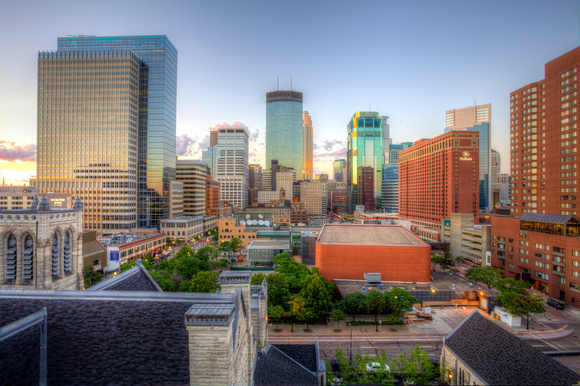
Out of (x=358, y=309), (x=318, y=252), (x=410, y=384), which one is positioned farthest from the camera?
(x=318, y=252)

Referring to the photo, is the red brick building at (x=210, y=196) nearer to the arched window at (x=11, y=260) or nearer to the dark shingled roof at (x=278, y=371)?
the arched window at (x=11, y=260)

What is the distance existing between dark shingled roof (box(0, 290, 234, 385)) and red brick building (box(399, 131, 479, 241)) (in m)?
109

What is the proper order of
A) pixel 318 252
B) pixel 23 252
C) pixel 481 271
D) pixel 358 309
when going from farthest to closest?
pixel 318 252
pixel 481 271
pixel 358 309
pixel 23 252

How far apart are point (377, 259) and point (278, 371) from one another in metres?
40.7

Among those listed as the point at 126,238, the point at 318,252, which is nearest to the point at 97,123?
the point at 126,238

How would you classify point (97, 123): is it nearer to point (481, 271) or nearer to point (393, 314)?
point (393, 314)

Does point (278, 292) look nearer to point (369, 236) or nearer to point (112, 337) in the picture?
point (369, 236)

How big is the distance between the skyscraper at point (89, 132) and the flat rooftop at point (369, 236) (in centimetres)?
8210

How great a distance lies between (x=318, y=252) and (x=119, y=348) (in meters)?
47.5

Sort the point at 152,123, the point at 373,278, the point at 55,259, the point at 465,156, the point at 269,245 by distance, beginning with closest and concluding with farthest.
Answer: the point at 55,259
the point at 373,278
the point at 269,245
the point at 465,156
the point at 152,123

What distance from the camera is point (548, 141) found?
195ft

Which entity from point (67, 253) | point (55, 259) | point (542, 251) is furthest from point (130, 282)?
point (542, 251)

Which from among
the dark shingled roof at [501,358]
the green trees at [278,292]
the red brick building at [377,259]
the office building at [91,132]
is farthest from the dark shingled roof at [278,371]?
the office building at [91,132]

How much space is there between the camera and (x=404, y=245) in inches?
2165
